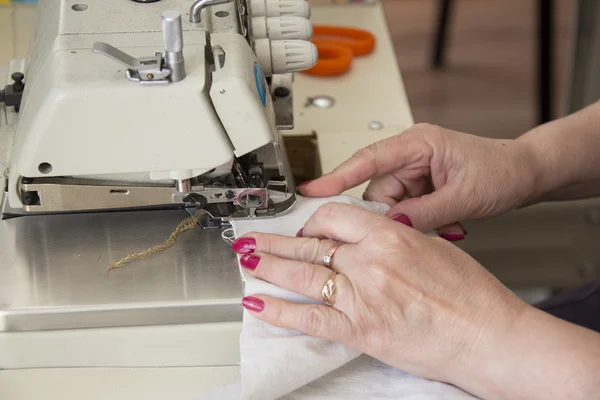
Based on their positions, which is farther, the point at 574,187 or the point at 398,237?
the point at 574,187

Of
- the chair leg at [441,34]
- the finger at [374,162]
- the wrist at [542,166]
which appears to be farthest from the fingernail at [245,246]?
the chair leg at [441,34]

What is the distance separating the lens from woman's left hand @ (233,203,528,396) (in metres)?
0.82

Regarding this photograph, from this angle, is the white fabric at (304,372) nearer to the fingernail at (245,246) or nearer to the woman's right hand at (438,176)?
the fingernail at (245,246)

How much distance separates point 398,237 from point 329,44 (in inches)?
26.4

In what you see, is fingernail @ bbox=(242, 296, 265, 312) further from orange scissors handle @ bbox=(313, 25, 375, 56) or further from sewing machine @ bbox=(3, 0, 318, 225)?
orange scissors handle @ bbox=(313, 25, 375, 56)

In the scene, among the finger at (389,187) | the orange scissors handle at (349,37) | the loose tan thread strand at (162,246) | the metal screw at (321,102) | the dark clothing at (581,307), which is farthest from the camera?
the orange scissors handle at (349,37)

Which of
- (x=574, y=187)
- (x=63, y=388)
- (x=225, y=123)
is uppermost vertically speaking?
(x=225, y=123)

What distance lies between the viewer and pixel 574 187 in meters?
1.20

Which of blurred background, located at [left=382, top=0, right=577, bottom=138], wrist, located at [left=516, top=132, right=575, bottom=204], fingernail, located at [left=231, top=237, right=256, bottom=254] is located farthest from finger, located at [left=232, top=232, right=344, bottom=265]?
blurred background, located at [left=382, top=0, right=577, bottom=138]

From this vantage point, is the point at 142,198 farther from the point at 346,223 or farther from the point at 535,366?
the point at 535,366

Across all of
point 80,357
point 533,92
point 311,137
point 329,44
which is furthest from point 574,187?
point 533,92

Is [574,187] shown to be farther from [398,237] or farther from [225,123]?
[225,123]

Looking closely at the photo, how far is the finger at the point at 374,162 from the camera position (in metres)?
0.99

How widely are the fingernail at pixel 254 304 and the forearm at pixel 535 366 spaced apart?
222 millimetres
